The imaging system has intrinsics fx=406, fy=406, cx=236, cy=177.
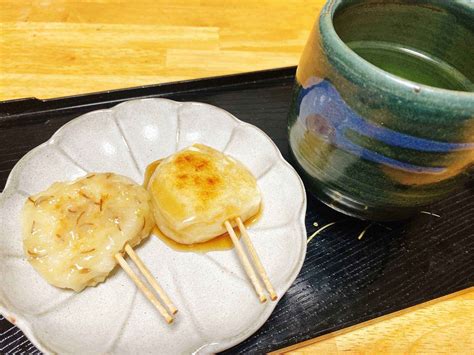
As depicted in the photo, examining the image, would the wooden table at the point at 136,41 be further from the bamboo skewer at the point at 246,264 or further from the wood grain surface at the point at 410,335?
the wood grain surface at the point at 410,335

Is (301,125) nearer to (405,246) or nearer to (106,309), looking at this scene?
(405,246)

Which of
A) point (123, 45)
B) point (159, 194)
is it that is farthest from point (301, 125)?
point (123, 45)

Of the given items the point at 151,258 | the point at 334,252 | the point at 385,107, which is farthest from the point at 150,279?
the point at 385,107

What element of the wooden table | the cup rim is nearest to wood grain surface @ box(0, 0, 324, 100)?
the wooden table

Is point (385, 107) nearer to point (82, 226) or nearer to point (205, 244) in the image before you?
point (205, 244)

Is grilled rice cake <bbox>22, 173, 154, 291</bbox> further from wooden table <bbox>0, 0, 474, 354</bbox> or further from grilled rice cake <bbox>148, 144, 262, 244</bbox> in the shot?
wooden table <bbox>0, 0, 474, 354</bbox>

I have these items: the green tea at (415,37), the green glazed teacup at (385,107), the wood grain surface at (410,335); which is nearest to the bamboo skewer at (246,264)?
the wood grain surface at (410,335)
